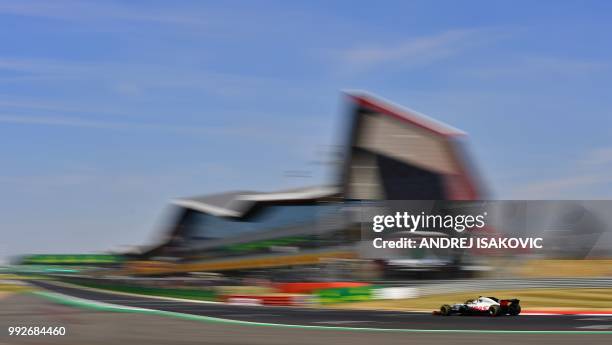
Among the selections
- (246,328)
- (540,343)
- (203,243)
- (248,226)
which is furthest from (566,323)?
(203,243)

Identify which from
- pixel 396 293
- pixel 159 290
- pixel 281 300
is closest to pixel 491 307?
pixel 396 293

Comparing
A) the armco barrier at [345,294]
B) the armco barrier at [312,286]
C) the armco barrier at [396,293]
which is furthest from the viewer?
the armco barrier at [312,286]

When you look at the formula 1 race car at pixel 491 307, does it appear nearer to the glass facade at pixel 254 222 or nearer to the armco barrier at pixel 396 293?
the armco barrier at pixel 396 293

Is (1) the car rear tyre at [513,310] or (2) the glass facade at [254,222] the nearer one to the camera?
(1) the car rear tyre at [513,310]

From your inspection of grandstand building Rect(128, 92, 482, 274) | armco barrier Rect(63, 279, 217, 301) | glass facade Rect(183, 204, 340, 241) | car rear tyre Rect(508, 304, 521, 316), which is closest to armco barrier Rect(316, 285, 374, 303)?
armco barrier Rect(63, 279, 217, 301)

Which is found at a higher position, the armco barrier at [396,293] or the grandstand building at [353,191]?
the grandstand building at [353,191]

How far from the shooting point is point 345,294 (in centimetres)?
3375

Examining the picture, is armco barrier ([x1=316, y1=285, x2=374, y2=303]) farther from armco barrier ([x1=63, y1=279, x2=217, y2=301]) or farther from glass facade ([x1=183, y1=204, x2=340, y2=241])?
glass facade ([x1=183, y1=204, x2=340, y2=241])

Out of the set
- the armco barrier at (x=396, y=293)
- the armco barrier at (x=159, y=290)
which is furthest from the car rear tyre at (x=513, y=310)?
the armco barrier at (x=159, y=290)

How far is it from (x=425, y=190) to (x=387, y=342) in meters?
55.2

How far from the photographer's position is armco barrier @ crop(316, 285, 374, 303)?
3362 cm

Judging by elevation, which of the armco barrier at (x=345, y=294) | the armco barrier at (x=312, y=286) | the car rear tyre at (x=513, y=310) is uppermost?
the armco barrier at (x=312, y=286)

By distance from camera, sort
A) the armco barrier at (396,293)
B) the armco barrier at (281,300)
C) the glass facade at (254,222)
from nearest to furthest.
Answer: the armco barrier at (281,300) < the armco barrier at (396,293) < the glass facade at (254,222)

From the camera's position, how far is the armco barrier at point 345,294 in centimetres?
3362
